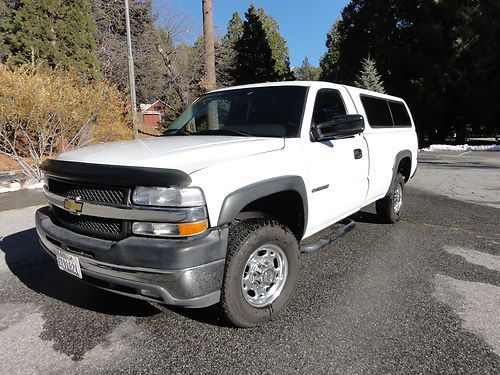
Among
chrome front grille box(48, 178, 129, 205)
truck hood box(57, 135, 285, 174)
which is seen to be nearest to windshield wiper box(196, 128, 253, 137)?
truck hood box(57, 135, 285, 174)

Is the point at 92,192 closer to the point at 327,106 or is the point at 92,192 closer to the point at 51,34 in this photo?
the point at 327,106

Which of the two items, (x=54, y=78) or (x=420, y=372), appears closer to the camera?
(x=420, y=372)

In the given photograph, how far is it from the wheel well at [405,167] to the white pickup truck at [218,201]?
2.01 metres

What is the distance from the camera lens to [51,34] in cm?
1407

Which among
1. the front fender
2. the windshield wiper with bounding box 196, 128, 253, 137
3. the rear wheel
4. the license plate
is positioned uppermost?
the windshield wiper with bounding box 196, 128, 253, 137

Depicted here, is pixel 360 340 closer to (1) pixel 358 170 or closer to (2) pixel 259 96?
(1) pixel 358 170

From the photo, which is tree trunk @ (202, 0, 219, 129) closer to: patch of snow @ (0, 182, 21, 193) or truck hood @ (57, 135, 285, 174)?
patch of snow @ (0, 182, 21, 193)

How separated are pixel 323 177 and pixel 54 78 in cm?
941

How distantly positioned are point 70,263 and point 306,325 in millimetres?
1823

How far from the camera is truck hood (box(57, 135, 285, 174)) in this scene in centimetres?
253

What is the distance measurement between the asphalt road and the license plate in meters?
0.53

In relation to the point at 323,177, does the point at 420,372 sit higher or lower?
lower

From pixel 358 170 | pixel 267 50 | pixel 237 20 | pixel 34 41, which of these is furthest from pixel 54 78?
pixel 237 20

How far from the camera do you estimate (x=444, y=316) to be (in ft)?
10.3
